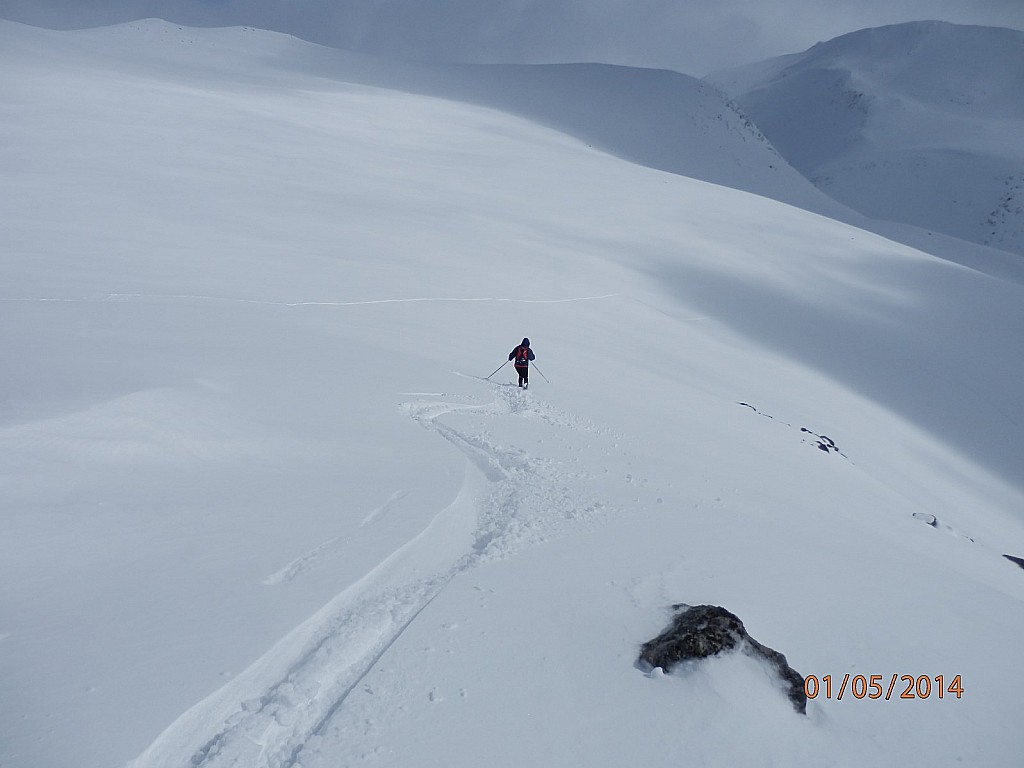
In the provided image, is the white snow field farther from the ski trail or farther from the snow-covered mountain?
the snow-covered mountain

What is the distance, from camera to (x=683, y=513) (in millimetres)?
6809

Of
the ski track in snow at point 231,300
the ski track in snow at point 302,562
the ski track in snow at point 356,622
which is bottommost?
the ski track in snow at point 356,622

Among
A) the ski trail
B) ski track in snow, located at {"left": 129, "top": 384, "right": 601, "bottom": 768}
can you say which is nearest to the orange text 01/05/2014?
ski track in snow, located at {"left": 129, "top": 384, "right": 601, "bottom": 768}

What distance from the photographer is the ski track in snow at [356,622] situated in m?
3.43

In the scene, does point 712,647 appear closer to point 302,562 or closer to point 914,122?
point 302,562

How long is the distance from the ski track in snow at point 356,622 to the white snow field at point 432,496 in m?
0.02

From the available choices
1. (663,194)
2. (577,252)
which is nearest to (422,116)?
(663,194)

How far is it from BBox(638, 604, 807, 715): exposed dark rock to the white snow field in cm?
10

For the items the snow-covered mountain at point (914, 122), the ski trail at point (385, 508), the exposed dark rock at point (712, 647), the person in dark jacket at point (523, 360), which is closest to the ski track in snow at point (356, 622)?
the ski trail at point (385, 508)

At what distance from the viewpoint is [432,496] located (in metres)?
6.20

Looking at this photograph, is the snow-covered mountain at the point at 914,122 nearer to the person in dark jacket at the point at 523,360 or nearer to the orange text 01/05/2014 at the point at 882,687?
the person in dark jacket at the point at 523,360

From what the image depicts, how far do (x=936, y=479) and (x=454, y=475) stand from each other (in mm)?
11978

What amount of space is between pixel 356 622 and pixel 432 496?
A: 1885 millimetres

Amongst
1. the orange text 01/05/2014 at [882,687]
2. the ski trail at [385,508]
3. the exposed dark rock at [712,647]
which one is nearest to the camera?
the exposed dark rock at [712,647]
